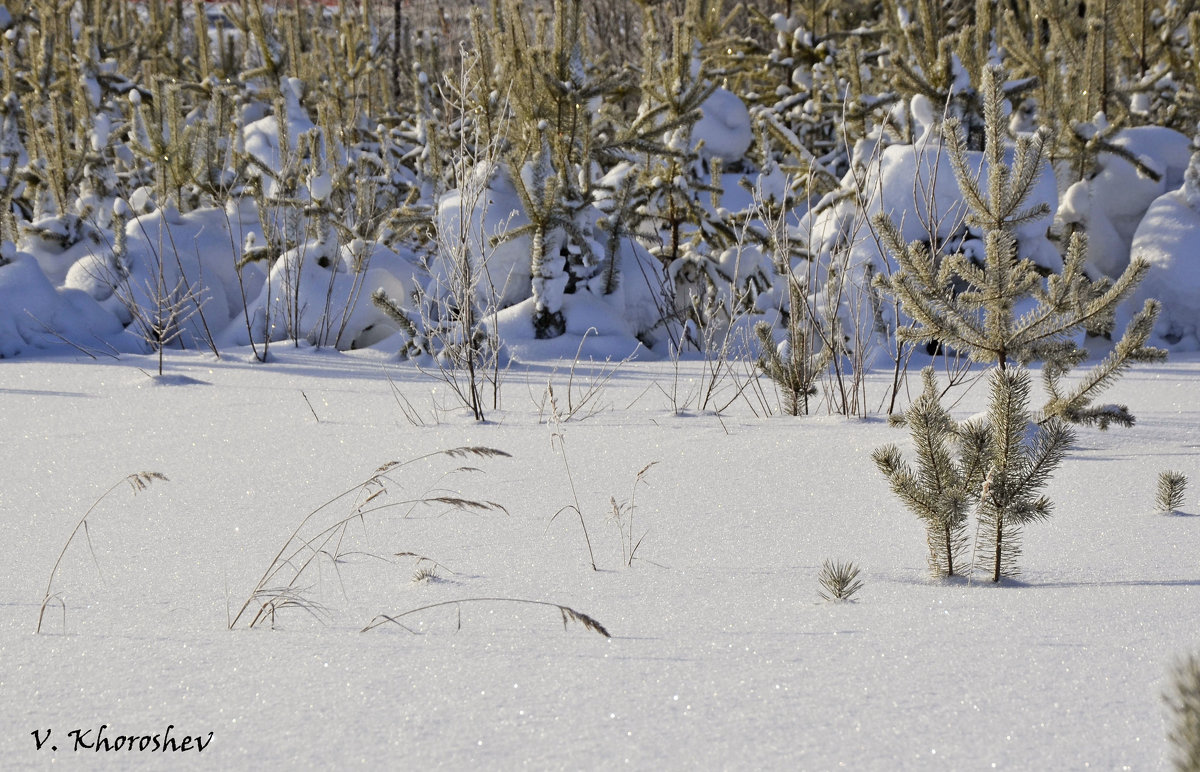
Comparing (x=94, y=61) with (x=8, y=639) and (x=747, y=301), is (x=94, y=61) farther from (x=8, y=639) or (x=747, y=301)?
(x=8, y=639)

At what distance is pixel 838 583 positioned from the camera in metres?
1.59

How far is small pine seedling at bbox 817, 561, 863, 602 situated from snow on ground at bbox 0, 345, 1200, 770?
2 centimetres

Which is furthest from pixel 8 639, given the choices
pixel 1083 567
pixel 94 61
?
pixel 94 61

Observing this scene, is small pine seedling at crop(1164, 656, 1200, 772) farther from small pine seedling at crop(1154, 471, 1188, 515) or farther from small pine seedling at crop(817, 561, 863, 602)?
small pine seedling at crop(1154, 471, 1188, 515)

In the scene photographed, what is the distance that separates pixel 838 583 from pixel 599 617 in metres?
0.38

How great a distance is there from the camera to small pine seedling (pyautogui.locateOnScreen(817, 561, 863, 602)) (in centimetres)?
159

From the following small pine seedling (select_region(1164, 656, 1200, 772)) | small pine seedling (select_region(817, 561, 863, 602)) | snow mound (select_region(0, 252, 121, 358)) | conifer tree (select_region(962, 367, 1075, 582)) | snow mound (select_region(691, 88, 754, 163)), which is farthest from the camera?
snow mound (select_region(691, 88, 754, 163))

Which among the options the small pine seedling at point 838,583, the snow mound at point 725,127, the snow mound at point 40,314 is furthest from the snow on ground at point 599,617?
the snow mound at point 725,127

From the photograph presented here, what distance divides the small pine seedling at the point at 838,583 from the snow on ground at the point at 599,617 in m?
0.02

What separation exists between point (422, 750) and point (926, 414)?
105 cm

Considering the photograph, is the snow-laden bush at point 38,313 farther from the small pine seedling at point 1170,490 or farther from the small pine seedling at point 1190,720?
the small pine seedling at point 1190,720

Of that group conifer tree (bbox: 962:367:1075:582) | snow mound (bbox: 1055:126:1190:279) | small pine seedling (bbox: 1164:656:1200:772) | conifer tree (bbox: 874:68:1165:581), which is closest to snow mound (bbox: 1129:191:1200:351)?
snow mound (bbox: 1055:126:1190:279)

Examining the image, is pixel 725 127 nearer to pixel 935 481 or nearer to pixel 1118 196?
pixel 1118 196

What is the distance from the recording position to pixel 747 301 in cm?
598
